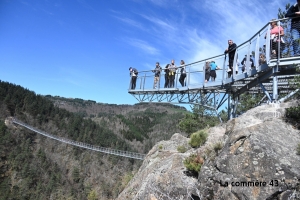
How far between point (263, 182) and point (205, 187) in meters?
1.66

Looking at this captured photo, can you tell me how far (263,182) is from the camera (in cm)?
656

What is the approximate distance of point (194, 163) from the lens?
9.05 m

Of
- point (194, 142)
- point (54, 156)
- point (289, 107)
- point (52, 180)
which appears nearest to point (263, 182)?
point (289, 107)

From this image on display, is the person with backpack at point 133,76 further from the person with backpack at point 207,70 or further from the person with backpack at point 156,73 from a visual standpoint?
the person with backpack at point 207,70

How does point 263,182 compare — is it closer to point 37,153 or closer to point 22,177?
point 22,177

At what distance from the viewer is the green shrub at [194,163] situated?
897 cm

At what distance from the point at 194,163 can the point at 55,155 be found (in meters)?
137

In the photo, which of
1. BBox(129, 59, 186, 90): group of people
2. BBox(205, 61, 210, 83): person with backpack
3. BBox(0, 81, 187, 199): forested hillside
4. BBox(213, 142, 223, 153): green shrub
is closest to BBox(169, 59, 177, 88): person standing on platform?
BBox(129, 59, 186, 90): group of people

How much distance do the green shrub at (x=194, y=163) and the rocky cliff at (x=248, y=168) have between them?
0.19 metres

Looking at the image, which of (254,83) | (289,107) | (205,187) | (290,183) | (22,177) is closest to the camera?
(290,183)

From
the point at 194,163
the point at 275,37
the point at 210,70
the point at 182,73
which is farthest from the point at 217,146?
the point at 182,73

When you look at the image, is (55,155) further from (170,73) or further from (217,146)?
(217,146)

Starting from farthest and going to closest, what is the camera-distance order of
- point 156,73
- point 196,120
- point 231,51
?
1. point 196,120
2. point 156,73
3. point 231,51

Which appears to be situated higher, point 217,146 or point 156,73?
point 156,73
